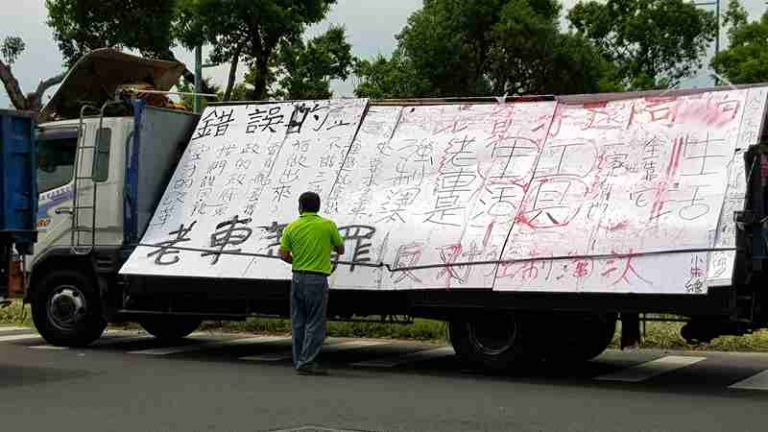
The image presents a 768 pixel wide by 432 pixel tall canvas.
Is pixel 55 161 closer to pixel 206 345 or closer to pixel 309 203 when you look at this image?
pixel 206 345

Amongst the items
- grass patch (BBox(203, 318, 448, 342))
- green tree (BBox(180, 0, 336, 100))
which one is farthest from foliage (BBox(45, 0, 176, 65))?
grass patch (BBox(203, 318, 448, 342))

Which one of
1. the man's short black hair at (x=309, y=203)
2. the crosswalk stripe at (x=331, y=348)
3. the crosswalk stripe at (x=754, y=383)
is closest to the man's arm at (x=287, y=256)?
the man's short black hair at (x=309, y=203)

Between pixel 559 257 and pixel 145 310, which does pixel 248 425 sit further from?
pixel 145 310

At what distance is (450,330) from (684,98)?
3.09 metres

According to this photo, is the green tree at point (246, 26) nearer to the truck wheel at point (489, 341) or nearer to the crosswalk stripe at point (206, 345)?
the crosswalk stripe at point (206, 345)

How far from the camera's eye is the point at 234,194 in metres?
11.9

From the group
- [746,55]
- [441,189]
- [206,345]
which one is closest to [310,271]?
[441,189]

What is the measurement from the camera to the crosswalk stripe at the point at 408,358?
459 inches

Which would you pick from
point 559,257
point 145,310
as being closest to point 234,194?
point 145,310

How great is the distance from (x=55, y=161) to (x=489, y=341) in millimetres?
5597

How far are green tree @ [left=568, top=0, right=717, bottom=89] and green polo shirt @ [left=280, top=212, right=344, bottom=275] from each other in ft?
106

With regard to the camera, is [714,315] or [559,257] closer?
[714,315]

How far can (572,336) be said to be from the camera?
10.8 meters

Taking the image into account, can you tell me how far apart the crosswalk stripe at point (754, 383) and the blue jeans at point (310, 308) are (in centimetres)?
376
